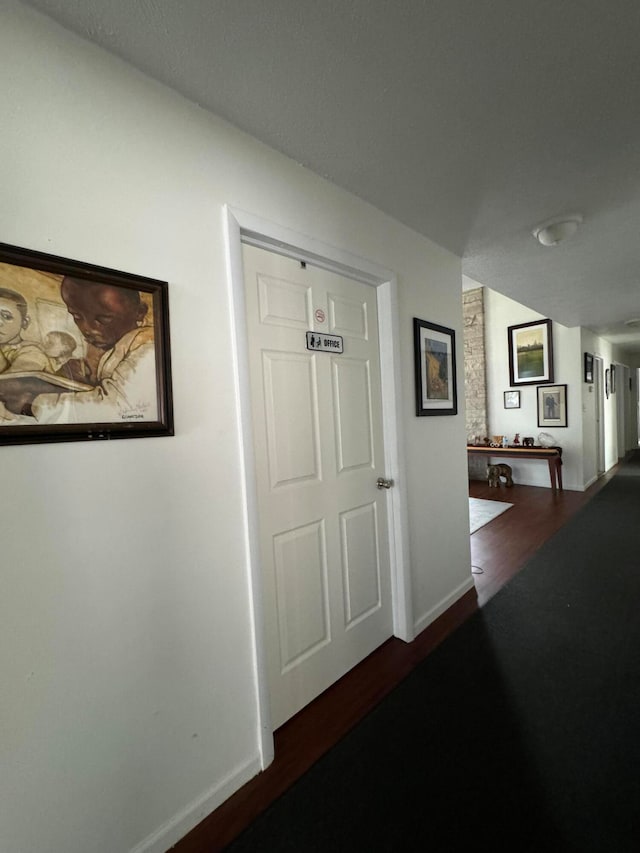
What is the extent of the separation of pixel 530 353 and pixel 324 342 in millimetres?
5295

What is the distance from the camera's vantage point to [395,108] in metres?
1.26

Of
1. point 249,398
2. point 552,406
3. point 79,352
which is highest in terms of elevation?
point 79,352

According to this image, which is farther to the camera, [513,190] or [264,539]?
[513,190]

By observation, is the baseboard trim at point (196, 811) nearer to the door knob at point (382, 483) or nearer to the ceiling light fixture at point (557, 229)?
the door knob at point (382, 483)

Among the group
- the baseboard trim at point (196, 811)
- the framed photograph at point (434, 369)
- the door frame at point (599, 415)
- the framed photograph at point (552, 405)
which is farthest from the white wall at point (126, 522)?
the door frame at point (599, 415)

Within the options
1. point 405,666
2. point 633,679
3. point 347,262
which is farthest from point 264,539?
point 633,679

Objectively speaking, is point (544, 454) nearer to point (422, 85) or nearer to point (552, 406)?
point (552, 406)

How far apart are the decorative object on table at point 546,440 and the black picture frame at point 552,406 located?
152 mm

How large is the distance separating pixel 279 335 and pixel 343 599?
1334 mm

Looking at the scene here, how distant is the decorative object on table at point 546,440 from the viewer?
5.66 m

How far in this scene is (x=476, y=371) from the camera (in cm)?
624

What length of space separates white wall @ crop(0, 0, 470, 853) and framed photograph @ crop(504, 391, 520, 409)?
18.4 ft

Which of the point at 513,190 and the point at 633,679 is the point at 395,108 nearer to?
the point at 513,190

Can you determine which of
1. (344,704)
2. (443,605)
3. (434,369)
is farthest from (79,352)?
(443,605)
